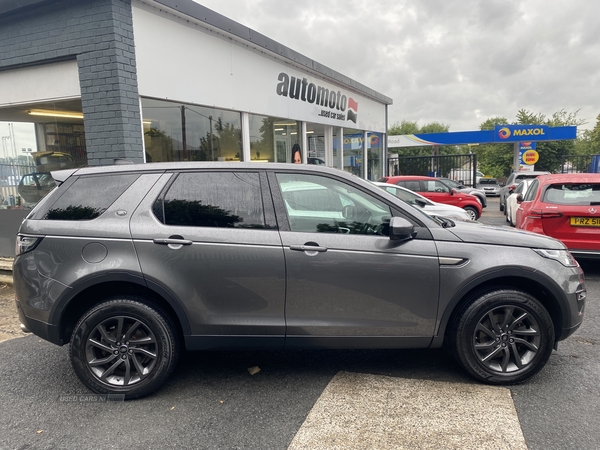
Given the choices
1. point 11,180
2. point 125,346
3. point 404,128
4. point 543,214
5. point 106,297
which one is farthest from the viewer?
point 404,128

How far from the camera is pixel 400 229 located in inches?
124

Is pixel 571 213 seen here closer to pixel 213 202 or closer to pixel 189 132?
pixel 213 202

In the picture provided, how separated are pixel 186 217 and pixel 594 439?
313 cm

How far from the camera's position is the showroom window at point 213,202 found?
3.31 metres

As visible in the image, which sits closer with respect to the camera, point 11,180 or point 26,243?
point 26,243

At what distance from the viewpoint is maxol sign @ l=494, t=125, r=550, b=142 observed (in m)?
30.5

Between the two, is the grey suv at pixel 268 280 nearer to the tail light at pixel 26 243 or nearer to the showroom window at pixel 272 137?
the tail light at pixel 26 243

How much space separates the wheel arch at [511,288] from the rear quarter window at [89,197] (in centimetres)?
269

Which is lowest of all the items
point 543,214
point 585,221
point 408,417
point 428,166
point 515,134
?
point 408,417

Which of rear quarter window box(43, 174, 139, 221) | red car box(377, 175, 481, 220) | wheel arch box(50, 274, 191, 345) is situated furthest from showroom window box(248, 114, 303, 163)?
wheel arch box(50, 274, 191, 345)

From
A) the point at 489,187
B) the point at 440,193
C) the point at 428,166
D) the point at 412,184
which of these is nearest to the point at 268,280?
the point at 412,184

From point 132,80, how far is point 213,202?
4.38m

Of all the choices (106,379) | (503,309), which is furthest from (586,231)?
(106,379)

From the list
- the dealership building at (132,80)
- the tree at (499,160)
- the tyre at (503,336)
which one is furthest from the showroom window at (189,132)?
the tree at (499,160)
